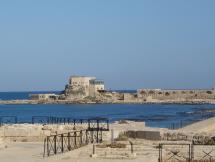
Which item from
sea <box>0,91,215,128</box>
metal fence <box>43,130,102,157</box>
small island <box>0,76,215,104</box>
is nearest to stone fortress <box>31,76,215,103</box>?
small island <box>0,76,215,104</box>

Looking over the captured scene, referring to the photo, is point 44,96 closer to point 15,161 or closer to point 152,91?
point 152,91

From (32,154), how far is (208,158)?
683 cm

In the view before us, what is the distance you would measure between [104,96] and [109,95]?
6.47ft

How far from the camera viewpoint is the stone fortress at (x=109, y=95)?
157 m


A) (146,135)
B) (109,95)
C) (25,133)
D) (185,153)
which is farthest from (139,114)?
(185,153)

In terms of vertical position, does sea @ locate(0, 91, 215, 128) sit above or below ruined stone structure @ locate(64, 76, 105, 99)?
below

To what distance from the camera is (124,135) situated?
32.7m

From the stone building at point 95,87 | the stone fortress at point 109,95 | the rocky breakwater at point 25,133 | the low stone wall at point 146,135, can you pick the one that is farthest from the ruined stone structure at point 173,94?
the rocky breakwater at point 25,133

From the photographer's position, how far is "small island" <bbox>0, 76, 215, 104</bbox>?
6206 inches

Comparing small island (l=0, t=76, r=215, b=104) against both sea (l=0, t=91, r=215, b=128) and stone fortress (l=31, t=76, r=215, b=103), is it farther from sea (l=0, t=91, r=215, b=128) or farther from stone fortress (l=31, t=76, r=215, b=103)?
sea (l=0, t=91, r=215, b=128)

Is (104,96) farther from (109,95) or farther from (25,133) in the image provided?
(25,133)

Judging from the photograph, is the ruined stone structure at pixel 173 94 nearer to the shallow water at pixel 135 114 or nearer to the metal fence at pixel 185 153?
the shallow water at pixel 135 114

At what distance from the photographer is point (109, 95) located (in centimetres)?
17212

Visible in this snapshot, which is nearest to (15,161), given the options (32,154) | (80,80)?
(32,154)
